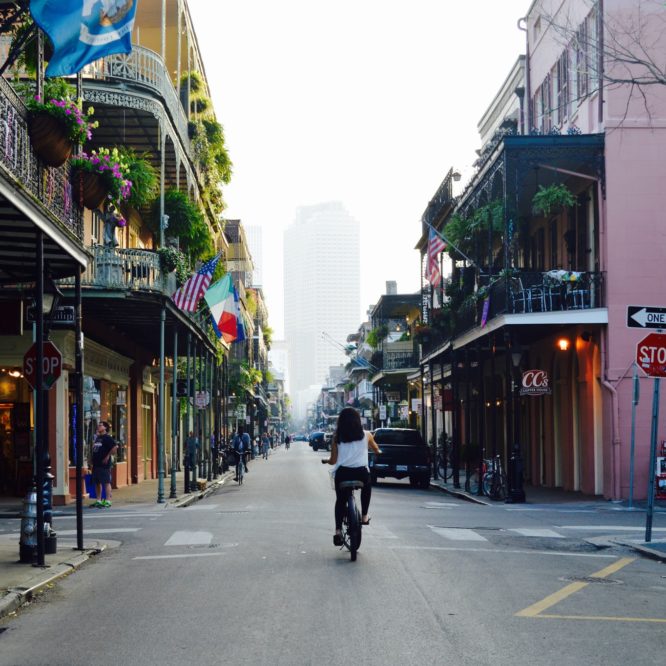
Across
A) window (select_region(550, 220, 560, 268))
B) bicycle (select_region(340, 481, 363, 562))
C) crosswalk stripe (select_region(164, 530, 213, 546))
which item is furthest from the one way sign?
window (select_region(550, 220, 560, 268))

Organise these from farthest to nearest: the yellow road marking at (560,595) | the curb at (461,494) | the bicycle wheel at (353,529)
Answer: the curb at (461,494), the bicycle wheel at (353,529), the yellow road marking at (560,595)

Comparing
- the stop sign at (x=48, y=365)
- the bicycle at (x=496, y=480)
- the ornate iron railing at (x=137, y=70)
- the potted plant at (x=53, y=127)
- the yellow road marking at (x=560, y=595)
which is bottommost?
the bicycle at (x=496, y=480)

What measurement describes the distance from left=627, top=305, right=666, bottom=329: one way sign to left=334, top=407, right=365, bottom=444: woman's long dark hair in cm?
405

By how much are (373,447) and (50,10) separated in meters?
6.11

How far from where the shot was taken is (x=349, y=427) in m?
12.9

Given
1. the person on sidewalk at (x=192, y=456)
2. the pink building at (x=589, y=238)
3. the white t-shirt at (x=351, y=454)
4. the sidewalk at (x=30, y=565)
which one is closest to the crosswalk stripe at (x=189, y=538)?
the sidewalk at (x=30, y=565)

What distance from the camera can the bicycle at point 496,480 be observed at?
2508cm

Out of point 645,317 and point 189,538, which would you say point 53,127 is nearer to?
point 189,538

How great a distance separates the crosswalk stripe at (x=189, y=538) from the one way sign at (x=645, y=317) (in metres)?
6.22

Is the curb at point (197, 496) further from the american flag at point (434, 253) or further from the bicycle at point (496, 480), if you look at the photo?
the american flag at point (434, 253)

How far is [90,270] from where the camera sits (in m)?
23.3

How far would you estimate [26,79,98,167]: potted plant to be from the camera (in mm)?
12492

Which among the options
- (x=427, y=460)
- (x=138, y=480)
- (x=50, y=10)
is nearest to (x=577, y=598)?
(x=50, y=10)

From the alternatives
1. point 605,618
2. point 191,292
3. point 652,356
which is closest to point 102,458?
point 191,292
